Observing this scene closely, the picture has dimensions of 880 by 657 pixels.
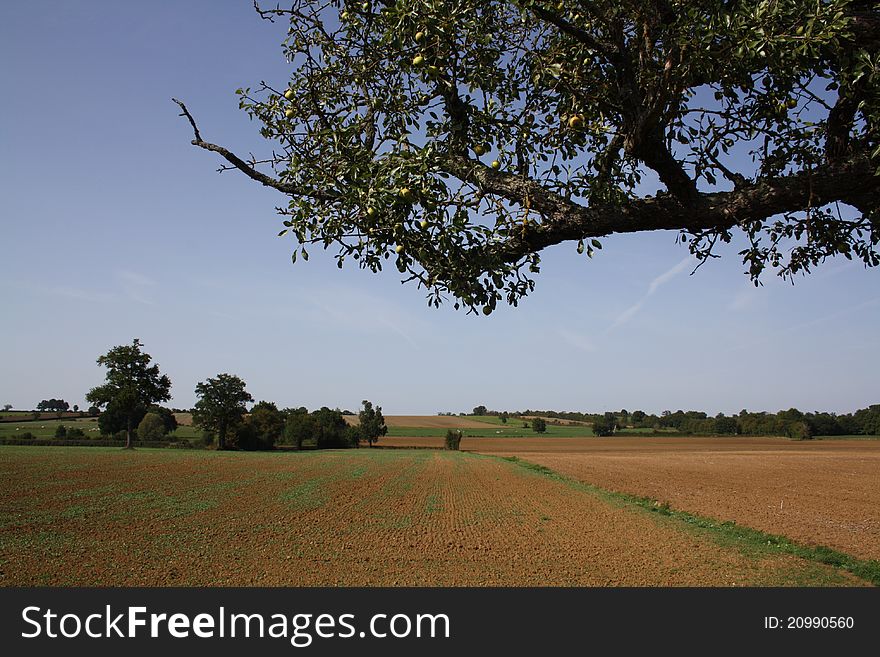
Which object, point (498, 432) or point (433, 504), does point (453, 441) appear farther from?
point (433, 504)

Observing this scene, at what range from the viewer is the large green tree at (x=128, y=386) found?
62750 millimetres

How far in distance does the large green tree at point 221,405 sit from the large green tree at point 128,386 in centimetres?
1466

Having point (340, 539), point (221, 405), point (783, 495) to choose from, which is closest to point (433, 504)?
point (340, 539)

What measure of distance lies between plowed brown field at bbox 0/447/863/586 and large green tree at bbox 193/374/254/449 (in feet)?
171

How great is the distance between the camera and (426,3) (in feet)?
17.2

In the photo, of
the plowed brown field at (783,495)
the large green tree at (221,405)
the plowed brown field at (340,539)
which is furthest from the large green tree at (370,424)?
the plowed brown field at (340,539)

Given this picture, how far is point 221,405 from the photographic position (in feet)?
271

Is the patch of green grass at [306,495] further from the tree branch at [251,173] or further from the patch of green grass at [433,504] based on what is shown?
the tree branch at [251,173]

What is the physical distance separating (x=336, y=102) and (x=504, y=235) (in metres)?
2.99

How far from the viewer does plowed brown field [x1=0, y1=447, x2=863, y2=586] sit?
12047 millimetres

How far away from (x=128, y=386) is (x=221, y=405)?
19536 millimetres

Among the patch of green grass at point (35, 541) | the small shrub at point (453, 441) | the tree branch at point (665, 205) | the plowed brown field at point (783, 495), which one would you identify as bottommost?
the small shrub at point (453, 441)
